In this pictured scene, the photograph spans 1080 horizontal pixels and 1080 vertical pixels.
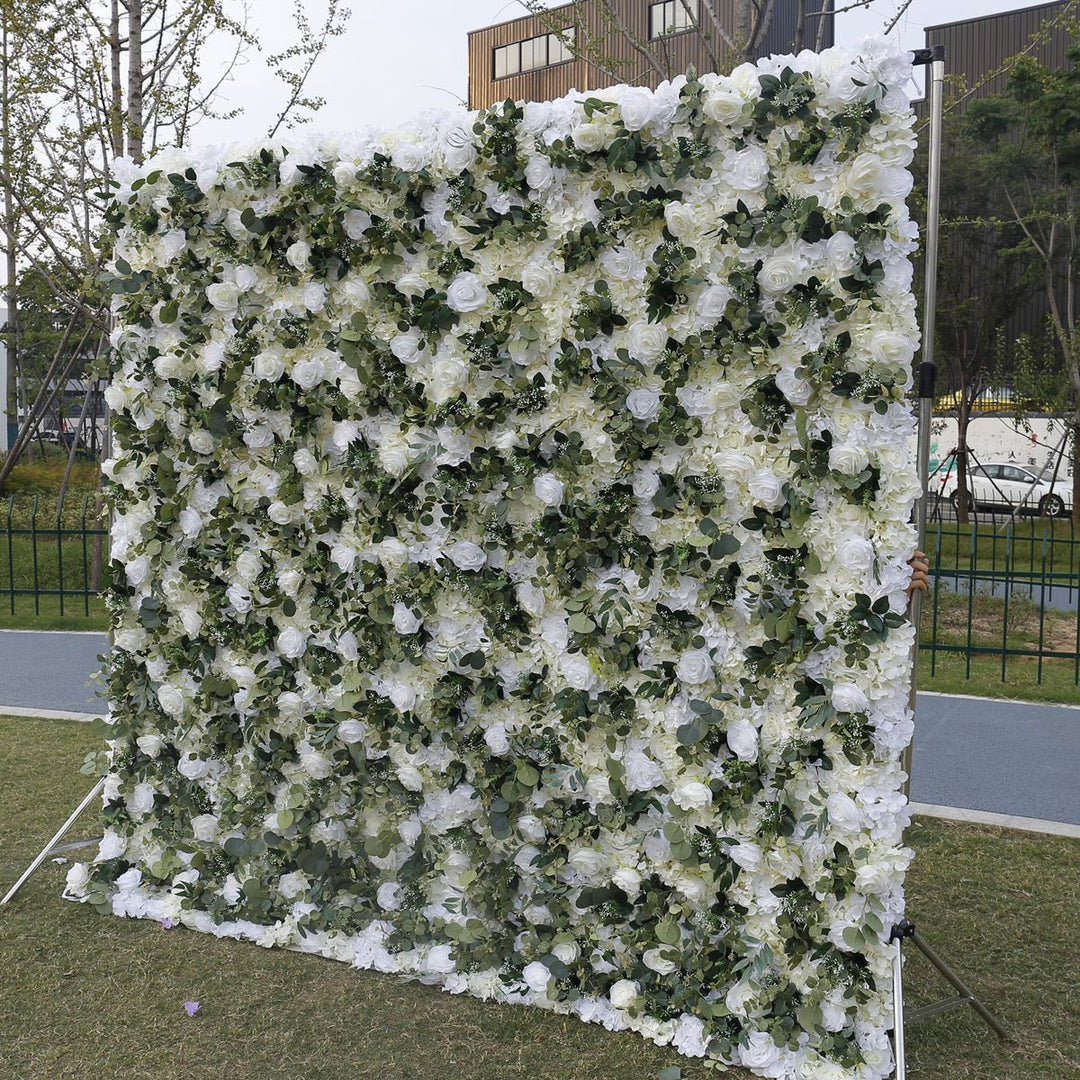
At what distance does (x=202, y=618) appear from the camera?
414 centimetres

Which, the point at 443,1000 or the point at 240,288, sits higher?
the point at 240,288

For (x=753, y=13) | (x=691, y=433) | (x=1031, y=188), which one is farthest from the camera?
(x=1031, y=188)

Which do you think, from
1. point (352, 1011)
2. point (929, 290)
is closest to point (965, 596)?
point (929, 290)

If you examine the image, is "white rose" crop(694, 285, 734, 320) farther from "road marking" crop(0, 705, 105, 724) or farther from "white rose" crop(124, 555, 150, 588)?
"road marking" crop(0, 705, 105, 724)

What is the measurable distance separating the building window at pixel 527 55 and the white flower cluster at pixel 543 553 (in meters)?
27.8

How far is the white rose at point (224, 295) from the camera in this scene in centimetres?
395

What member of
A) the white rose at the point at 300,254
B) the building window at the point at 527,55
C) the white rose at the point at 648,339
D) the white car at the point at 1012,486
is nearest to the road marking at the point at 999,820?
the white rose at the point at 648,339

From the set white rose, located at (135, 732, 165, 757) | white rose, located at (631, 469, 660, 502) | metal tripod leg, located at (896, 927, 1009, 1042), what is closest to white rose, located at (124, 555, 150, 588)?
white rose, located at (135, 732, 165, 757)

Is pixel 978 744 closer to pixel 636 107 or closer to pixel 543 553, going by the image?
pixel 543 553

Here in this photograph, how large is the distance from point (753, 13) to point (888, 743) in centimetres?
598

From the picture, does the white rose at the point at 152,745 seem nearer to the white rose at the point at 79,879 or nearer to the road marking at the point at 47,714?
the white rose at the point at 79,879

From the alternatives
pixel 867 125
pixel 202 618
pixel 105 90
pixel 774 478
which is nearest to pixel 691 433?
pixel 774 478

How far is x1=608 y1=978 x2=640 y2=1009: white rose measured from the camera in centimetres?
348

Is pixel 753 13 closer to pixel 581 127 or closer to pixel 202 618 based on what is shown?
pixel 581 127
